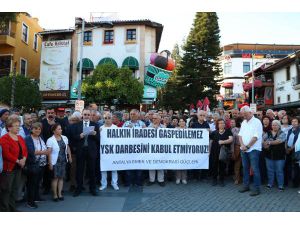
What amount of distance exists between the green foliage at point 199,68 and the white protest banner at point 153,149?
27529mm

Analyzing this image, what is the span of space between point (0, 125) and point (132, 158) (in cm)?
327

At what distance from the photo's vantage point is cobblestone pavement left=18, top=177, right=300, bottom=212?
6066 millimetres

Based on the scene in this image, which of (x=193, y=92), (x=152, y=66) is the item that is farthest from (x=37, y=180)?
(x=193, y=92)

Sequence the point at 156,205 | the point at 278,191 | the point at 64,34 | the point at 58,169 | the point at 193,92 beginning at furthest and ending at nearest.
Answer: the point at 193,92 < the point at 64,34 < the point at 278,191 < the point at 58,169 < the point at 156,205

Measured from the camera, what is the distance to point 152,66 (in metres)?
29.3

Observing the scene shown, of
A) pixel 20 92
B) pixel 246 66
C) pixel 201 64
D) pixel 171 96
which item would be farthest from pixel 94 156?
pixel 246 66

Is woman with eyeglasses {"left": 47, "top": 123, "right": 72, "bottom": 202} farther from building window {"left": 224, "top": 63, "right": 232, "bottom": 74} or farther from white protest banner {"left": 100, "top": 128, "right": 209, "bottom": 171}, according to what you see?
building window {"left": 224, "top": 63, "right": 232, "bottom": 74}

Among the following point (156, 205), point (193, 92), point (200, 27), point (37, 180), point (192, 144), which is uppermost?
point (200, 27)

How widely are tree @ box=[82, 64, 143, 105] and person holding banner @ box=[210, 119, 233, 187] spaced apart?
680 inches

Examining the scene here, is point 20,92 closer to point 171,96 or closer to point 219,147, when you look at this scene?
point 219,147

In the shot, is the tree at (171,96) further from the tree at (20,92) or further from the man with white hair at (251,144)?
the man with white hair at (251,144)

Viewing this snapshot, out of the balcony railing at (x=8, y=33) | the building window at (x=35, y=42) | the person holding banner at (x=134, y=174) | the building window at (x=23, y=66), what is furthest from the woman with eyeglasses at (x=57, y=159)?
the building window at (x=35, y=42)

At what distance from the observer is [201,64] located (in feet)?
121

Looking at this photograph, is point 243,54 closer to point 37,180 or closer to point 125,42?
point 125,42
